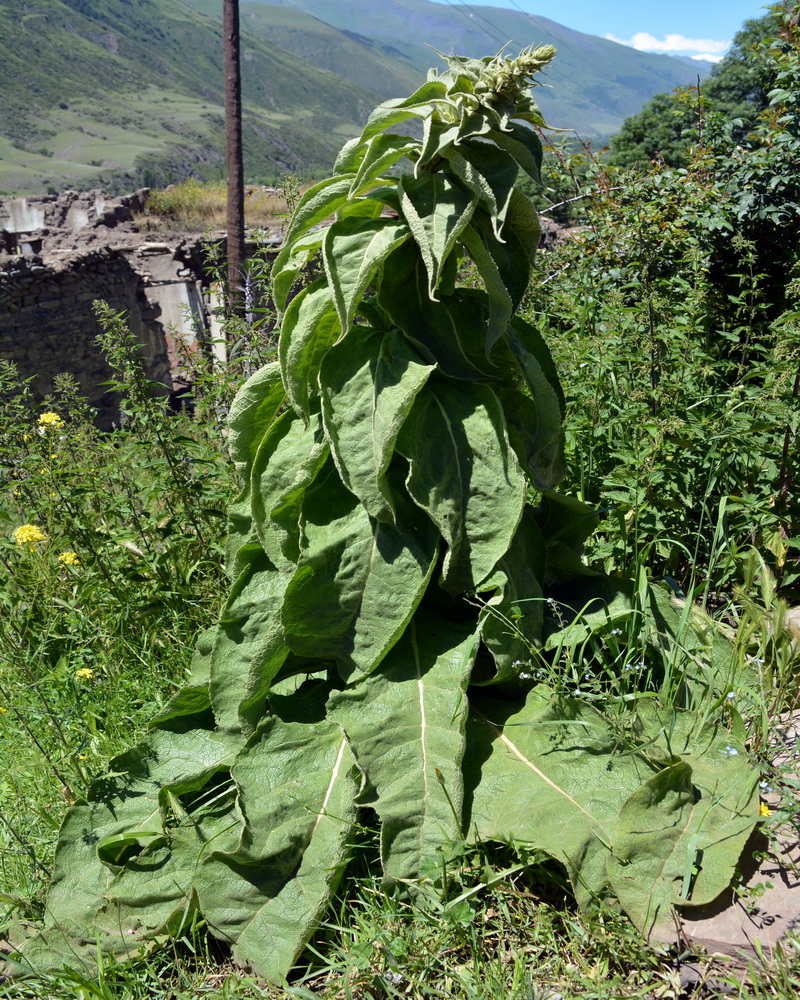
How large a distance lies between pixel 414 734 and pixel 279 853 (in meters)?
0.47

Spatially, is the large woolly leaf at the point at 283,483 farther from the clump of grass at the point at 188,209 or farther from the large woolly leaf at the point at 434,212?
the clump of grass at the point at 188,209

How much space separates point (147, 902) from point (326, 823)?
55 centimetres

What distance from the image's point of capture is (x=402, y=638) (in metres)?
2.26

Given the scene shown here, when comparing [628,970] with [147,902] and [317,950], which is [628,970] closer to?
[317,950]

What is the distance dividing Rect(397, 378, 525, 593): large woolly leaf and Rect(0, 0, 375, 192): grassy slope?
8266cm

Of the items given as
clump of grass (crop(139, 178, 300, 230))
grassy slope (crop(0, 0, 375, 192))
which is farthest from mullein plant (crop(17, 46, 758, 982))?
grassy slope (crop(0, 0, 375, 192))

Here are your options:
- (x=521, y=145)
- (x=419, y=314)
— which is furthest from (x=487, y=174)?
(x=419, y=314)

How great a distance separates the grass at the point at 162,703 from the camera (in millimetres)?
1813

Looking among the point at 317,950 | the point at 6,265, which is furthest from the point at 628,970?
the point at 6,265

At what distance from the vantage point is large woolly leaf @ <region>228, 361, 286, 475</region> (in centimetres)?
234

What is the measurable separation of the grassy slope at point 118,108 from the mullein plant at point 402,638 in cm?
8248

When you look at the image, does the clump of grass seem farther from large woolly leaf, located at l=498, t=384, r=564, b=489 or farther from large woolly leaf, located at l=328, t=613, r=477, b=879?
large woolly leaf, located at l=328, t=613, r=477, b=879

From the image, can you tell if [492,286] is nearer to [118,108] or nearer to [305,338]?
[305,338]

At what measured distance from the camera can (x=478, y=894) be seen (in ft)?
6.72
